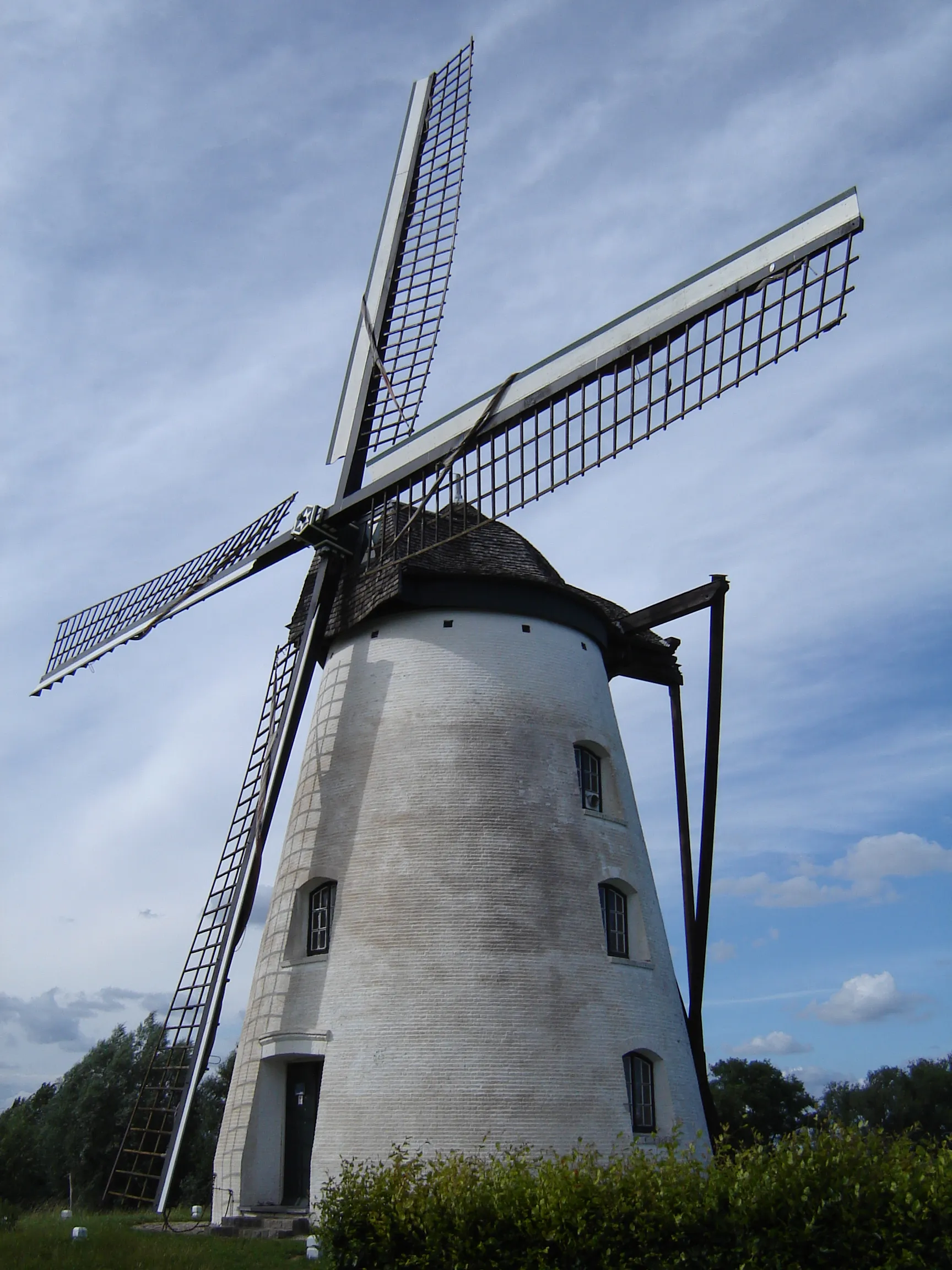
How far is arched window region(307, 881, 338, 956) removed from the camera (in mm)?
15938

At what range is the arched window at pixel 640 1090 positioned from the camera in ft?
48.6

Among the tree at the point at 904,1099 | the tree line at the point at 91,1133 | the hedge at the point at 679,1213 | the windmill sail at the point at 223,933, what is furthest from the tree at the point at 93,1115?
the tree at the point at 904,1099

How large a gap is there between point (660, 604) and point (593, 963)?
6.60 m

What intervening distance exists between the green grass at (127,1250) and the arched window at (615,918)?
18.8ft

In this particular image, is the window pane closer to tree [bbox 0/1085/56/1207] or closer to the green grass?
the green grass

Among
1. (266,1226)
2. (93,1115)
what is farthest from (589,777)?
(93,1115)

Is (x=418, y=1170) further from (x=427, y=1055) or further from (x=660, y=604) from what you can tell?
(x=660, y=604)

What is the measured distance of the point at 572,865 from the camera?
1576 cm

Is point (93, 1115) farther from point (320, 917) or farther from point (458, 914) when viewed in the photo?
point (458, 914)

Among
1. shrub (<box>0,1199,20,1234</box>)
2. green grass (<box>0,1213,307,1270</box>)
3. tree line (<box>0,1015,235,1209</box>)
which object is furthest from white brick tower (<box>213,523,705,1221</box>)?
tree line (<box>0,1015,235,1209</box>)

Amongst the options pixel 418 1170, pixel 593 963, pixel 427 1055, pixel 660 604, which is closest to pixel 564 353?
pixel 660 604

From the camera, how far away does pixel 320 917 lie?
637 inches

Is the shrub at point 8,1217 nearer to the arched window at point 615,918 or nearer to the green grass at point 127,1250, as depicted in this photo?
the green grass at point 127,1250

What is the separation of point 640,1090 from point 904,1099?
39.2 meters
